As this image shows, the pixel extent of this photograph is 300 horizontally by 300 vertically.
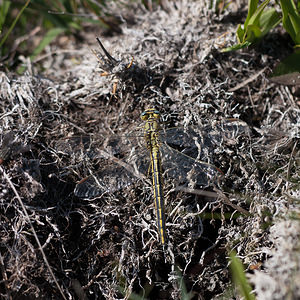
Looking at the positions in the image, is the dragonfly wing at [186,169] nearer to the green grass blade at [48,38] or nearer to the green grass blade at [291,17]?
the green grass blade at [291,17]

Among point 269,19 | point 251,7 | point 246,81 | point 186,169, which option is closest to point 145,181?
point 186,169

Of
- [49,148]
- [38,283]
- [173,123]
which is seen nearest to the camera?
[38,283]

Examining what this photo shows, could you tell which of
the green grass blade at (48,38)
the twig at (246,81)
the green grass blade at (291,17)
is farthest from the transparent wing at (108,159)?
the green grass blade at (48,38)

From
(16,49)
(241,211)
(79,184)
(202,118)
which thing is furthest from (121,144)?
(16,49)

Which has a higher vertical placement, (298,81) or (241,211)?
(298,81)

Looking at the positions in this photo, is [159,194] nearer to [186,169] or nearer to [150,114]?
[186,169]

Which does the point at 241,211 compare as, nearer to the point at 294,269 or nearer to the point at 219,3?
the point at 294,269

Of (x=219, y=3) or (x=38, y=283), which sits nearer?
(x=38, y=283)
